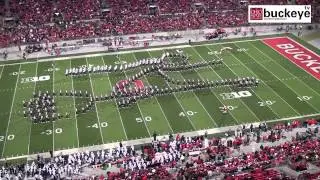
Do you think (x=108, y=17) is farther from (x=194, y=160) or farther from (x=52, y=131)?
(x=194, y=160)

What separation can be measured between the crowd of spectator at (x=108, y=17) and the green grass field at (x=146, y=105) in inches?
246

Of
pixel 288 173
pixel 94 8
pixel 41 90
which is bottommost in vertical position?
pixel 288 173

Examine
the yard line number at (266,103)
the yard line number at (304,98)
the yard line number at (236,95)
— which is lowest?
the yard line number at (304,98)

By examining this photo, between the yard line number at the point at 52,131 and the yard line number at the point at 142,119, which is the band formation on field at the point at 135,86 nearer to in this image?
the yard line number at the point at 52,131

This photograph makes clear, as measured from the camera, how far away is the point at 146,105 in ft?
94.6

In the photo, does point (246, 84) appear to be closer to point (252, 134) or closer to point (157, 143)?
point (252, 134)

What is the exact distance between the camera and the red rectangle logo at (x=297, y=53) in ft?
109

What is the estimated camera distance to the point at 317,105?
28328 millimetres

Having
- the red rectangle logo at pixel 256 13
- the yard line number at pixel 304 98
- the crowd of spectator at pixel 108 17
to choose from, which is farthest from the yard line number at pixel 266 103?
the red rectangle logo at pixel 256 13

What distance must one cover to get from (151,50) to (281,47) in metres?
10.00

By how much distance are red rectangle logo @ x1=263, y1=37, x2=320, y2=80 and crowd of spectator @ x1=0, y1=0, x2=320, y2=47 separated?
5.55 metres

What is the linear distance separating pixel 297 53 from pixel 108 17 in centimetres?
1729

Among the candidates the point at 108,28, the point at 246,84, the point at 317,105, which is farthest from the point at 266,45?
the point at 108,28

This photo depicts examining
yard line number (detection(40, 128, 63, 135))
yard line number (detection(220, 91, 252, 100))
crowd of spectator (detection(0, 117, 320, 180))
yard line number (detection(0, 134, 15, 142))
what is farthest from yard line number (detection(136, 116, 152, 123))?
yard line number (detection(0, 134, 15, 142))
